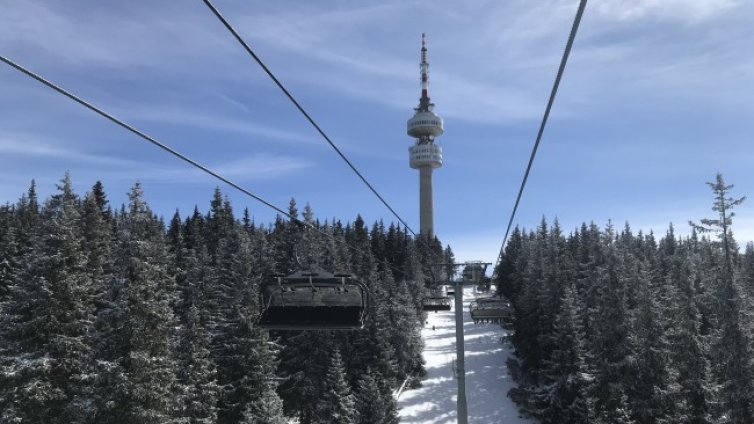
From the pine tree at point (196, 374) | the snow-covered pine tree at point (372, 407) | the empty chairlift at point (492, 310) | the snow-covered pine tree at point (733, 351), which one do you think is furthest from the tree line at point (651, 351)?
the pine tree at point (196, 374)

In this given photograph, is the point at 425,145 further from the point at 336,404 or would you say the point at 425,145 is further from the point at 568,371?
the point at 336,404

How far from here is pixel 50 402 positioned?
25.6 metres

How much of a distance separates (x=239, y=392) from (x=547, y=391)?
27380 mm

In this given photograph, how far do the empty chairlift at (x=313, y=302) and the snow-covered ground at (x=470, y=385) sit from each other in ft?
129

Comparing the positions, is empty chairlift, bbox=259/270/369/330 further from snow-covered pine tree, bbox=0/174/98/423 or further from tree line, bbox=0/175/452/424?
snow-covered pine tree, bbox=0/174/98/423

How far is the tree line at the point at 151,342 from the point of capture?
24.9m

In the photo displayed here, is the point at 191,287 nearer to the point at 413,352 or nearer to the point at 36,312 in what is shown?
the point at 36,312

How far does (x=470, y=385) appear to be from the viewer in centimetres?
6181

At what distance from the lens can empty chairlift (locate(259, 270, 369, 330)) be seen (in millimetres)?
12500

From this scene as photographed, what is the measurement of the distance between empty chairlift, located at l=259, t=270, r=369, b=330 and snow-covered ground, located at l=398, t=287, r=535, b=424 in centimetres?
3942

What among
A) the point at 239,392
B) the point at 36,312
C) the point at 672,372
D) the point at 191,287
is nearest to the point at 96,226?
the point at 191,287

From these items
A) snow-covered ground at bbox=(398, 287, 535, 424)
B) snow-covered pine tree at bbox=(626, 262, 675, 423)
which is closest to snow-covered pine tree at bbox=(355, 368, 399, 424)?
snow-covered ground at bbox=(398, 287, 535, 424)

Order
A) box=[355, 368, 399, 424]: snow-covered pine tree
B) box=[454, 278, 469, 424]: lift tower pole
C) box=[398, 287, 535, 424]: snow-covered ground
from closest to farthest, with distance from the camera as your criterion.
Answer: box=[454, 278, 469, 424]: lift tower pole < box=[355, 368, 399, 424]: snow-covered pine tree < box=[398, 287, 535, 424]: snow-covered ground

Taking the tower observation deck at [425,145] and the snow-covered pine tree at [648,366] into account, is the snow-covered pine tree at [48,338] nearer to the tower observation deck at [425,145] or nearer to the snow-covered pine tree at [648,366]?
the snow-covered pine tree at [648,366]
